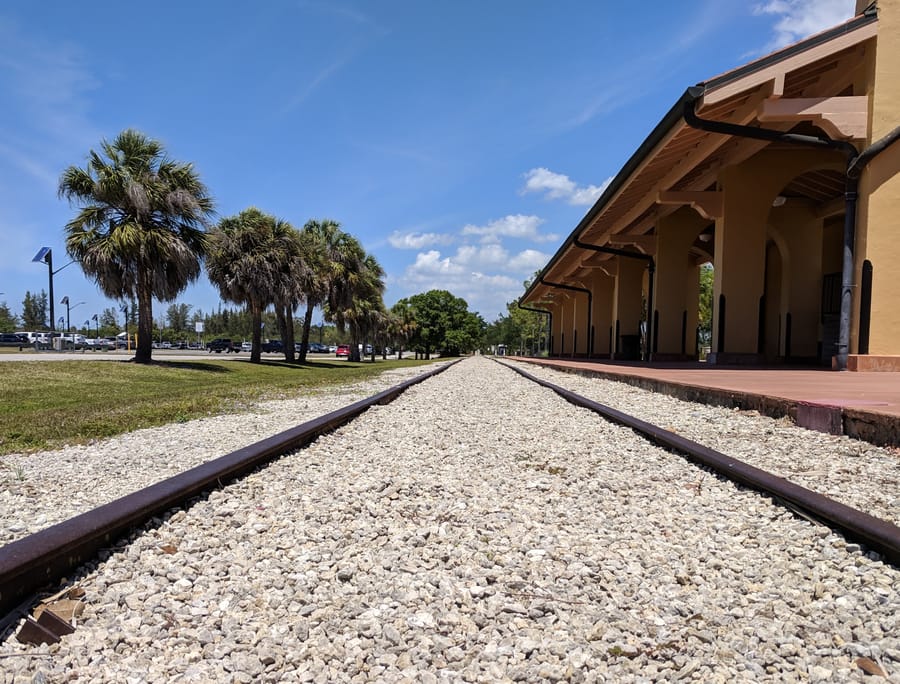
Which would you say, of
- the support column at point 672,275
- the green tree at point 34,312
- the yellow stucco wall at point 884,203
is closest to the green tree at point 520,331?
the support column at point 672,275

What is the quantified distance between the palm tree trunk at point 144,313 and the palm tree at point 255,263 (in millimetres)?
5777

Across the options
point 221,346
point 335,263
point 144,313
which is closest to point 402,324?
point 221,346

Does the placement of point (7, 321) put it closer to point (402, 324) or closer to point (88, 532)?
point (402, 324)

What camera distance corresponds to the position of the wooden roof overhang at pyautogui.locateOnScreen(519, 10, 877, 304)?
1010cm

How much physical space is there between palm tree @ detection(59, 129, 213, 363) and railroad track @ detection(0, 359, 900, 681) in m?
18.3

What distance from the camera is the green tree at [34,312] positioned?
4953 inches

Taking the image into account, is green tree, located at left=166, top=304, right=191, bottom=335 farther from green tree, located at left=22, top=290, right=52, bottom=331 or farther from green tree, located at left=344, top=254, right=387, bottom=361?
green tree, located at left=344, top=254, right=387, bottom=361

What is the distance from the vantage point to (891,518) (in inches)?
99.7

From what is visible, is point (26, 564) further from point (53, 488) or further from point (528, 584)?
point (53, 488)

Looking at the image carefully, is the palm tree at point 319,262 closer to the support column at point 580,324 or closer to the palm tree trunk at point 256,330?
the palm tree trunk at point 256,330

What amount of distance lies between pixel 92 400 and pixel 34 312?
150431 millimetres

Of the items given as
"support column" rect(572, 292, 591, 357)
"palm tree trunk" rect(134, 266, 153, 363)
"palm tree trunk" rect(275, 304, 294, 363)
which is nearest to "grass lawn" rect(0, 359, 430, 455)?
"palm tree trunk" rect(134, 266, 153, 363)

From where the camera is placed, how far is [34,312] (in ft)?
425

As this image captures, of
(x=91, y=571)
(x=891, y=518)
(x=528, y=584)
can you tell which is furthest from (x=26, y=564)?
(x=891, y=518)
